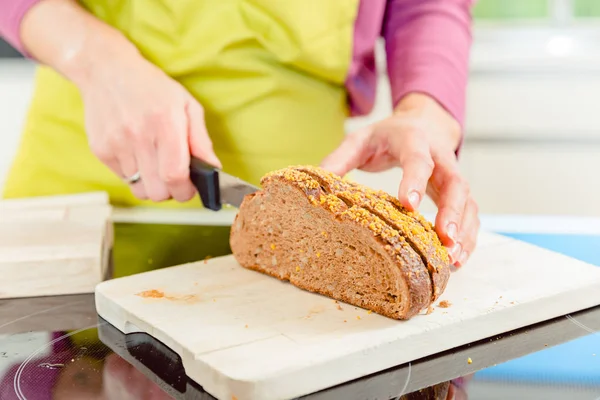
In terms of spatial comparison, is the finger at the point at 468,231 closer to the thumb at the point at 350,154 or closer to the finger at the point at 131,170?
the thumb at the point at 350,154

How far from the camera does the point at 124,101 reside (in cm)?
127

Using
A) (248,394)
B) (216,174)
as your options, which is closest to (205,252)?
(216,174)

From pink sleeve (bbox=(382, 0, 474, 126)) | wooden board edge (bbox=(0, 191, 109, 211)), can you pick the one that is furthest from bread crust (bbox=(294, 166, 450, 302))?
wooden board edge (bbox=(0, 191, 109, 211))

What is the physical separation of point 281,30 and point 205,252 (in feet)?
1.47

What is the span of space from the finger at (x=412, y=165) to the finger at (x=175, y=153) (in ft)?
1.16

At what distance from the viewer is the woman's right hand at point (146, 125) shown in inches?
49.3

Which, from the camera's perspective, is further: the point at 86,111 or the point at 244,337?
the point at 86,111

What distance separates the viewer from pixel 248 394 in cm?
76

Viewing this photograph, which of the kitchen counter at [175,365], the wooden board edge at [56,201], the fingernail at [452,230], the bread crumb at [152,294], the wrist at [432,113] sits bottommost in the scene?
the kitchen counter at [175,365]

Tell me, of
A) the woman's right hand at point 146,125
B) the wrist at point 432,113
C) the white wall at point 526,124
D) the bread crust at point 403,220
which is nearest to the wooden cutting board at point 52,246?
the woman's right hand at point 146,125

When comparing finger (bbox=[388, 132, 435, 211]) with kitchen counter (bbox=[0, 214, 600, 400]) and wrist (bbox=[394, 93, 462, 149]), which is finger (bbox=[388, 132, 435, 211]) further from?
kitchen counter (bbox=[0, 214, 600, 400])

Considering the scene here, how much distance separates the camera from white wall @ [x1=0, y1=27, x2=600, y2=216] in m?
2.81

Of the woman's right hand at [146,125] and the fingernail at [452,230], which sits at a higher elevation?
the woman's right hand at [146,125]

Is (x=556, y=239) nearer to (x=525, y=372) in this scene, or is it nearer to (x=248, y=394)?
(x=525, y=372)
